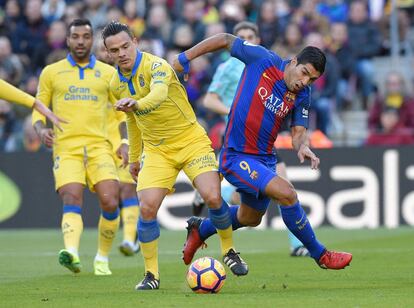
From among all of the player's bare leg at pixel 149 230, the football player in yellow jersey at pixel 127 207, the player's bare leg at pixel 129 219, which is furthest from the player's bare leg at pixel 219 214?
the player's bare leg at pixel 129 219

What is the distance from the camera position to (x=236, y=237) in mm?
17500

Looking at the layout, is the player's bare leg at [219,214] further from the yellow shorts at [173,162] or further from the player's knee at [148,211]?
the player's knee at [148,211]

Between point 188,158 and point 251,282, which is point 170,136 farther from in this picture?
point 251,282

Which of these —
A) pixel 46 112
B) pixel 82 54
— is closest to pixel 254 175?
pixel 46 112

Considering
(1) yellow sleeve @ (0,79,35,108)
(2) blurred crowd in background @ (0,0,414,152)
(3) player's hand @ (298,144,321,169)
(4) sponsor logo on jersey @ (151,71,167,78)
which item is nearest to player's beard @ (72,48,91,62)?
(1) yellow sleeve @ (0,79,35,108)

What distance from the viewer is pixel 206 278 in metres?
9.53

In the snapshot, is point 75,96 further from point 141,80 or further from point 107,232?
point 141,80

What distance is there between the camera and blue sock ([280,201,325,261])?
Result: 1004 centimetres

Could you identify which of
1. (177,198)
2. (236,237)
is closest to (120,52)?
(236,237)

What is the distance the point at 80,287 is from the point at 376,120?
11521 mm

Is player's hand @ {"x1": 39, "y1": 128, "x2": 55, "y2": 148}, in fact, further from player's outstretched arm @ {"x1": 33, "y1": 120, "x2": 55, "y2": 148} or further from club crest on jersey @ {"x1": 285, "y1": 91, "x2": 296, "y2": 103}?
club crest on jersey @ {"x1": 285, "y1": 91, "x2": 296, "y2": 103}

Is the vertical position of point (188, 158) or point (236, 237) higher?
point (188, 158)

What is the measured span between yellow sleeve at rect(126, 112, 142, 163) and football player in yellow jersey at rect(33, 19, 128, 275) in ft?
4.16

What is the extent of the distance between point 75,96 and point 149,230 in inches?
104
